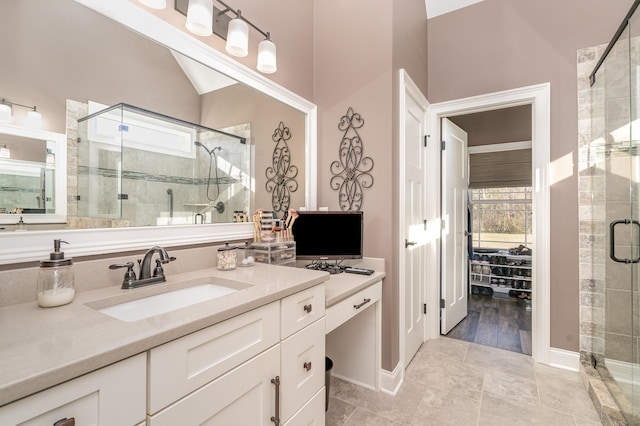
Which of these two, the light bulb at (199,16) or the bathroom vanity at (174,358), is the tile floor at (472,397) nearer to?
the bathroom vanity at (174,358)

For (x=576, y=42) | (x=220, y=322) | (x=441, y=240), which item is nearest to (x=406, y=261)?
(x=441, y=240)

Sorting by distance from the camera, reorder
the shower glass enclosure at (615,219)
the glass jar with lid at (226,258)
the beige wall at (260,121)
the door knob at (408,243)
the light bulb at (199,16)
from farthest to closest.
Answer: the door knob at (408,243)
the shower glass enclosure at (615,219)
the beige wall at (260,121)
the glass jar with lid at (226,258)
the light bulb at (199,16)

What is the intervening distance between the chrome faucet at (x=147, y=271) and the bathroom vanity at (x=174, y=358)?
44 millimetres

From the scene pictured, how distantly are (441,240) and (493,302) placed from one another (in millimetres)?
1833

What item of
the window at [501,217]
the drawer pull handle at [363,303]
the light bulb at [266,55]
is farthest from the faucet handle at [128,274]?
the window at [501,217]

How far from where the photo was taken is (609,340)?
1987mm

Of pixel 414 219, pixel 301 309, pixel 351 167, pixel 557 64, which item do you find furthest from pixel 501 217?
pixel 301 309

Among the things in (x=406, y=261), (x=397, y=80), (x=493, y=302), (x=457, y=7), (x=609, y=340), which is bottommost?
(x=493, y=302)

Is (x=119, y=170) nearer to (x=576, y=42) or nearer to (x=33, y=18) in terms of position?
(x=33, y=18)

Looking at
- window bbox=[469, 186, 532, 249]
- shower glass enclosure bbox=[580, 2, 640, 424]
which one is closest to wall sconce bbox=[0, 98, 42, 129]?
shower glass enclosure bbox=[580, 2, 640, 424]

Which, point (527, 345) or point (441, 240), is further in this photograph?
point (441, 240)

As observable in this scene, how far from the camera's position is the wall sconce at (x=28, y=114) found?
2.98 feet

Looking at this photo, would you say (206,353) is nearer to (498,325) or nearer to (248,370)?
(248,370)

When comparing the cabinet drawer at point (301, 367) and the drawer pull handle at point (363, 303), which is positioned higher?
the drawer pull handle at point (363, 303)
